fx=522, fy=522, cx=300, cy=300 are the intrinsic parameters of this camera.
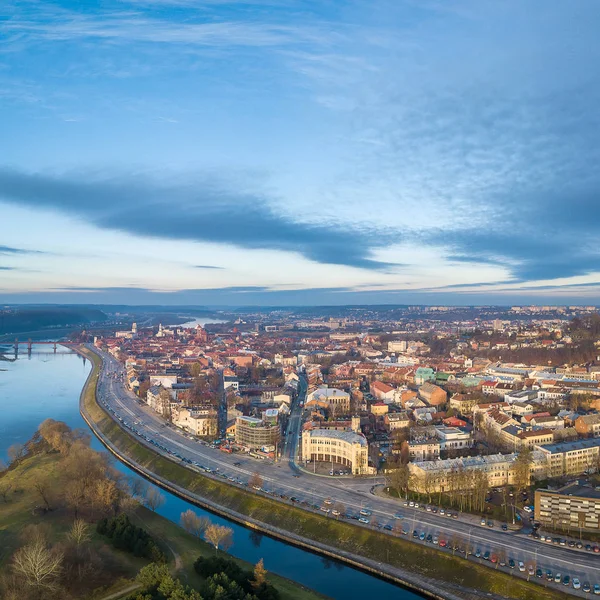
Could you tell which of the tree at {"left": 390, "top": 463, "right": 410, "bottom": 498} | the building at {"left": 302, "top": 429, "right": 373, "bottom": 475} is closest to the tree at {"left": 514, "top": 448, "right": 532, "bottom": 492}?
the tree at {"left": 390, "top": 463, "right": 410, "bottom": 498}

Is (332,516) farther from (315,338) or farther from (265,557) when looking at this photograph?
(315,338)

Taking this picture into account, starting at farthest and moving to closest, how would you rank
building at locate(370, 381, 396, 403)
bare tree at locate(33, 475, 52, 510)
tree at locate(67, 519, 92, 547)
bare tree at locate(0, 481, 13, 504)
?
building at locate(370, 381, 396, 403) → bare tree at locate(0, 481, 13, 504) → bare tree at locate(33, 475, 52, 510) → tree at locate(67, 519, 92, 547)

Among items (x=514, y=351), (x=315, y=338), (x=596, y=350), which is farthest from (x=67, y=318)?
(x=596, y=350)

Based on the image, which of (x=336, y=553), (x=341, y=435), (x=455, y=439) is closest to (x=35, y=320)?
(x=341, y=435)

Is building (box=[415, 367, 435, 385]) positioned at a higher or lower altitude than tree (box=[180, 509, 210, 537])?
higher

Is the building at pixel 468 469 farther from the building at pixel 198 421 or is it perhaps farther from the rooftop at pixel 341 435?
the building at pixel 198 421

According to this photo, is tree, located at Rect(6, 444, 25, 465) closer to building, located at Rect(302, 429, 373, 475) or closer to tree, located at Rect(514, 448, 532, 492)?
building, located at Rect(302, 429, 373, 475)

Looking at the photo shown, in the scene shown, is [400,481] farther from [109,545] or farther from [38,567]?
[38,567]
